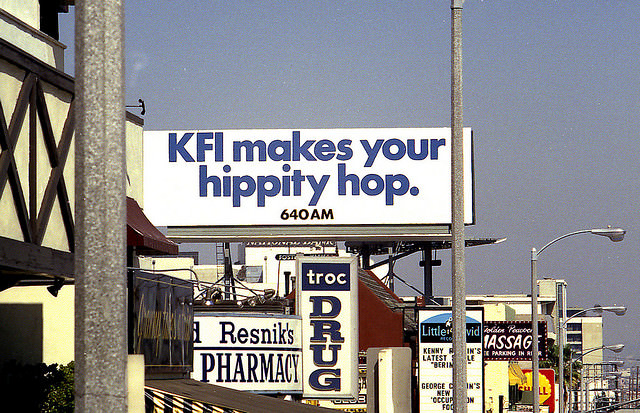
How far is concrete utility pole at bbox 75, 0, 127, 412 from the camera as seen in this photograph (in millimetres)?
7090

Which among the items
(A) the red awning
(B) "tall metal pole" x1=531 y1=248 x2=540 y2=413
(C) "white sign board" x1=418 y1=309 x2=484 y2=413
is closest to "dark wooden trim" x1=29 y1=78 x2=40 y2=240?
(A) the red awning

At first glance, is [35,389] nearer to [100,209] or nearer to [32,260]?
[32,260]

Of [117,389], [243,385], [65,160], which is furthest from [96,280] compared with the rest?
[243,385]

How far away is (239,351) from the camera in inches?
1233

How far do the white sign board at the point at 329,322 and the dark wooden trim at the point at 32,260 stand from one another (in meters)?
21.4

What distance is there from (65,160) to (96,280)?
23.2 ft

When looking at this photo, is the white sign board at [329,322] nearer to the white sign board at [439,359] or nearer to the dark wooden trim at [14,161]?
the white sign board at [439,359]

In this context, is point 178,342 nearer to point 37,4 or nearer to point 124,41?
point 37,4

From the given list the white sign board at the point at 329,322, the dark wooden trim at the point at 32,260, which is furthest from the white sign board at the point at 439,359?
the dark wooden trim at the point at 32,260

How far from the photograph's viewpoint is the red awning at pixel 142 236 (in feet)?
58.0

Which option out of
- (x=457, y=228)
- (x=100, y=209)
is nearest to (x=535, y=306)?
(x=457, y=228)

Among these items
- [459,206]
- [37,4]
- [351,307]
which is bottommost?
[351,307]

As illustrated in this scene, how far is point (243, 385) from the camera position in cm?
3112

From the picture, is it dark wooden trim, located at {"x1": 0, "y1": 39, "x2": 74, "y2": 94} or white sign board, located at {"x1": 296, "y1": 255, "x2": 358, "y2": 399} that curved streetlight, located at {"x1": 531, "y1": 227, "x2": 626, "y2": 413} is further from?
dark wooden trim, located at {"x1": 0, "y1": 39, "x2": 74, "y2": 94}
